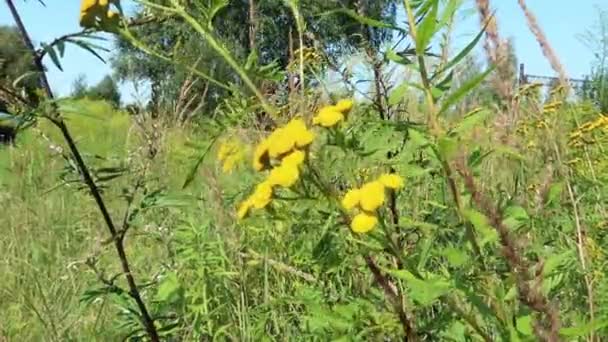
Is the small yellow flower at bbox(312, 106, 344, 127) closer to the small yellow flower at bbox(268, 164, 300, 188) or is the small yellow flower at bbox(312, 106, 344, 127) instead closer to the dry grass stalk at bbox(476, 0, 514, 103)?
the small yellow flower at bbox(268, 164, 300, 188)

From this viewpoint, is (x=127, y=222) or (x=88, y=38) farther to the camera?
(x=127, y=222)

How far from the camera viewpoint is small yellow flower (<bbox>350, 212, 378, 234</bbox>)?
114cm

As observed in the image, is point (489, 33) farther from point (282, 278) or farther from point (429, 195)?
point (282, 278)

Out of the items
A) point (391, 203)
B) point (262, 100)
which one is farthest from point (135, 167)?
point (262, 100)

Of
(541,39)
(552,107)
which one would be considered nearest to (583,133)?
(552,107)

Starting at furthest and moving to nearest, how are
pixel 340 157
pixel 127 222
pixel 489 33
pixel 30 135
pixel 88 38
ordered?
pixel 30 135, pixel 127 222, pixel 88 38, pixel 340 157, pixel 489 33

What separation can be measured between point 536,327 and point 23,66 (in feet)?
4.12

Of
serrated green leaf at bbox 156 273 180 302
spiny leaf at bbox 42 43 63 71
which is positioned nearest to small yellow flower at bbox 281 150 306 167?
spiny leaf at bbox 42 43 63 71

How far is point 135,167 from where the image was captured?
2.32 m

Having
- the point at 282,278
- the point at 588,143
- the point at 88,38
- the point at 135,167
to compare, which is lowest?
the point at 282,278

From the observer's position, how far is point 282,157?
46.8 inches

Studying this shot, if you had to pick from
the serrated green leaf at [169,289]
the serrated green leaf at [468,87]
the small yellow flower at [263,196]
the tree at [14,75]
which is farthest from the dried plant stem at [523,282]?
the serrated green leaf at [169,289]

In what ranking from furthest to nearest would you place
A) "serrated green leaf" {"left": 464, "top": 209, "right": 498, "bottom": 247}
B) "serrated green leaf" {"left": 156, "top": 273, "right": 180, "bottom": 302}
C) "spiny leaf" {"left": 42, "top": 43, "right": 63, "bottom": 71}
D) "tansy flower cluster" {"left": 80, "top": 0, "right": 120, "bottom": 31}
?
"serrated green leaf" {"left": 156, "top": 273, "right": 180, "bottom": 302} < "spiny leaf" {"left": 42, "top": 43, "right": 63, "bottom": 71} < "tansy flower cluster" {"left": 80, "top": 0, "right": 120, "bottom": 31} < "serrated green leaf" {"left": 464, "top": 209, "right": 498, "bottom": 247}

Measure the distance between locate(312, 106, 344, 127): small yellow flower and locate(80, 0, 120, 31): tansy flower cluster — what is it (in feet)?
1.24
